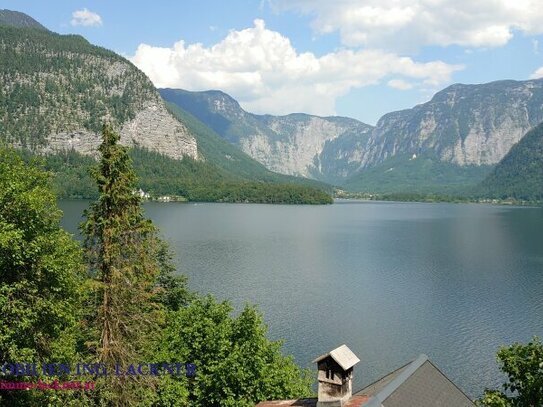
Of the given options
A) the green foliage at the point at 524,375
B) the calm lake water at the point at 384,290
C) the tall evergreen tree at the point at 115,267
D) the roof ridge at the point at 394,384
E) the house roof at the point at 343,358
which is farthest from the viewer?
the calm lake water at the point at 384,290

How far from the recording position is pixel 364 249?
437ft

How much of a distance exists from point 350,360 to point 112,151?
15201 millimetres

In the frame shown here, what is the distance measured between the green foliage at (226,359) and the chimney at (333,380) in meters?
8.97

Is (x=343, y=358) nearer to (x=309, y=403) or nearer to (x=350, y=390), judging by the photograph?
(x=350, y=390)

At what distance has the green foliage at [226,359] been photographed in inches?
1196

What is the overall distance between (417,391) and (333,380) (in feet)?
14.1

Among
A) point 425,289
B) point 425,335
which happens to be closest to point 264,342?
point 425,335

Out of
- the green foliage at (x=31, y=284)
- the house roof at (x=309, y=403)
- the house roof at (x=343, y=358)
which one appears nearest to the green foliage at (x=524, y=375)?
the house roof at (x=309, y=403)

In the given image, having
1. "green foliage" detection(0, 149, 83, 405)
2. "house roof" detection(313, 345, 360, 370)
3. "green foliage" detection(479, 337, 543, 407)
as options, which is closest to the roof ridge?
"house roof" detection(313, 345, 360, 370)

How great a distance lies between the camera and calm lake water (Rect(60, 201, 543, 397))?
5712cm

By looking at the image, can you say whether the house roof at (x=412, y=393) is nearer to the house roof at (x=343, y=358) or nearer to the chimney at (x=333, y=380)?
the house roof at (x=343, y=358)

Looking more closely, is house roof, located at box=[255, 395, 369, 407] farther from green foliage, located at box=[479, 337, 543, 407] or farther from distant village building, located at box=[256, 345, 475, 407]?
green foliage, located at box=[479, 337, 543, 407]

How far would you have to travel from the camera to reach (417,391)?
23266mm

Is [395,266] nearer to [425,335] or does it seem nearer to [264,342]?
[425,335]
